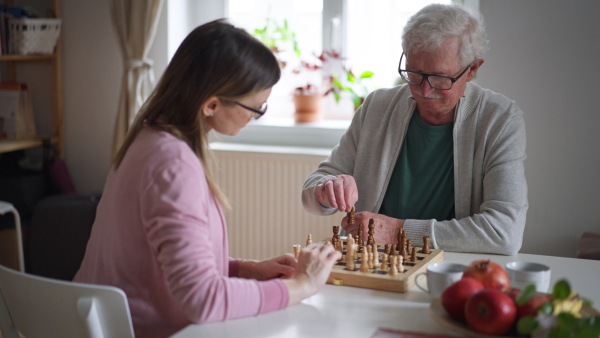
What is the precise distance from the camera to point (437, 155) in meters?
2.26

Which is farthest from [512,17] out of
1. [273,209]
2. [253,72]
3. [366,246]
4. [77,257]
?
[77,257]

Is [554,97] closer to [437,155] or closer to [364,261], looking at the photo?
[437,155]

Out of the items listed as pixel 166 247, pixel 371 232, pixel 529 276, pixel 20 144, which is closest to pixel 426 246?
pixel 371 232

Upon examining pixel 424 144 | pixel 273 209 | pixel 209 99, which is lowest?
pixel 273 209

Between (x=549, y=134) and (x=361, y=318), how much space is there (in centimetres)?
206

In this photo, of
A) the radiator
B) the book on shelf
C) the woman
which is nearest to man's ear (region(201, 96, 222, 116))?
the woman

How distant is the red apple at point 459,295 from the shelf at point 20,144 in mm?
2959

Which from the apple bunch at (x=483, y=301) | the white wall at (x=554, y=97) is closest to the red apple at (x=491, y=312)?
the apple bunch at (x=483, y=301)

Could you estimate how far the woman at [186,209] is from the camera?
1325 millimetres

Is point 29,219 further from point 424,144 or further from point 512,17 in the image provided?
point 512,17

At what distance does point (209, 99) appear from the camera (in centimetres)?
148

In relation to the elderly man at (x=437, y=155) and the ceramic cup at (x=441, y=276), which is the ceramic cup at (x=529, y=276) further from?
the elderly man at (x=437, y=155)

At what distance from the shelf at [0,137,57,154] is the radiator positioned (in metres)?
1.01

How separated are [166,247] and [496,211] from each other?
3.43ft
